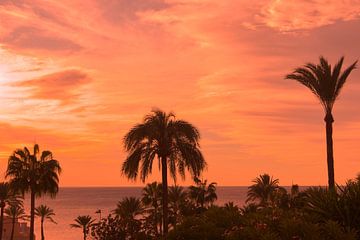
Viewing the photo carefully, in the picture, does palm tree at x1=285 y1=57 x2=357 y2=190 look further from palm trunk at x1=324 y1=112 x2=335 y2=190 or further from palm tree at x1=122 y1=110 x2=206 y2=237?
palm tree at x1=122 y1=110 x2=206 y2=237

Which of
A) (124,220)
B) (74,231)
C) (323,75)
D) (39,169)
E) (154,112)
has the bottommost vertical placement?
(74,231)

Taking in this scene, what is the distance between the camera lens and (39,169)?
148ft

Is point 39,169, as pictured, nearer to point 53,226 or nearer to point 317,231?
point 317,231

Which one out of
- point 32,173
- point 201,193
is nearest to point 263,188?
point 201,193

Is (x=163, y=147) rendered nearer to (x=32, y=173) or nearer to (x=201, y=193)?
(x=32, y=173)

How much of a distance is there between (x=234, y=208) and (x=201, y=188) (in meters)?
41.3

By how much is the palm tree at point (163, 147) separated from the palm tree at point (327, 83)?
835 centimetres

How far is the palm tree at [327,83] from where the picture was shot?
33.5 m

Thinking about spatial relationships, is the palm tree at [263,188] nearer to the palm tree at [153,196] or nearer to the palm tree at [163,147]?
the palm tree at [153,196]

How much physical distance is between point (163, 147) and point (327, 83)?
38.3 feet

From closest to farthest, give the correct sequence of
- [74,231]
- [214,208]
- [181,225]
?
[181,225], [214,208], [74,231]

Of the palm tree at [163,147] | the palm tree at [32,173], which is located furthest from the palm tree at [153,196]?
the palm tree at [163,147]

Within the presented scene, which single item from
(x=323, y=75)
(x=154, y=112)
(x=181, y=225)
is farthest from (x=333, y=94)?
(x=181, y=225)

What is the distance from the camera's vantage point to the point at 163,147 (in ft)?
110
